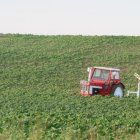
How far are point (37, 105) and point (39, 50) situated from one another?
953 inches

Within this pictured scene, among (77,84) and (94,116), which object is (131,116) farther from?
(77,84)

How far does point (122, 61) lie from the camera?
39.7m

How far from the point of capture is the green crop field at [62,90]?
14.5 meters

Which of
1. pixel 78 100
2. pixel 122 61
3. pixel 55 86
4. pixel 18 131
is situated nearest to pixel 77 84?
pixel 55 86

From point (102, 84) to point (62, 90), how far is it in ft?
15.8

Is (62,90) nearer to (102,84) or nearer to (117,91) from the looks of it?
(117,91)

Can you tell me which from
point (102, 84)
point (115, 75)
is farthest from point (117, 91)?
point (102, 84)

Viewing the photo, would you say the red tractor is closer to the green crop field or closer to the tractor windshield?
the tractor windshield

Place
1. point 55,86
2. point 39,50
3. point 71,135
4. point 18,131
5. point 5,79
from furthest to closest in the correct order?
point 39,50 < point 5,79 < point 55,86 < point 18,131 < point 71,135

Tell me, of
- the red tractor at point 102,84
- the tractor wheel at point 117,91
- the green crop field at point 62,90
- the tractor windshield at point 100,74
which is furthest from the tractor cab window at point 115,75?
the green crop field at point 62,90

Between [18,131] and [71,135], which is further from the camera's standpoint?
[18,131]

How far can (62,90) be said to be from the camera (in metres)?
28.8

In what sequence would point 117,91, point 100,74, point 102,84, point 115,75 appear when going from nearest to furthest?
point 102,84 < point 117,91 < point 115,75 < point 100,74

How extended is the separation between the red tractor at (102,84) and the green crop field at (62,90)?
776mm
